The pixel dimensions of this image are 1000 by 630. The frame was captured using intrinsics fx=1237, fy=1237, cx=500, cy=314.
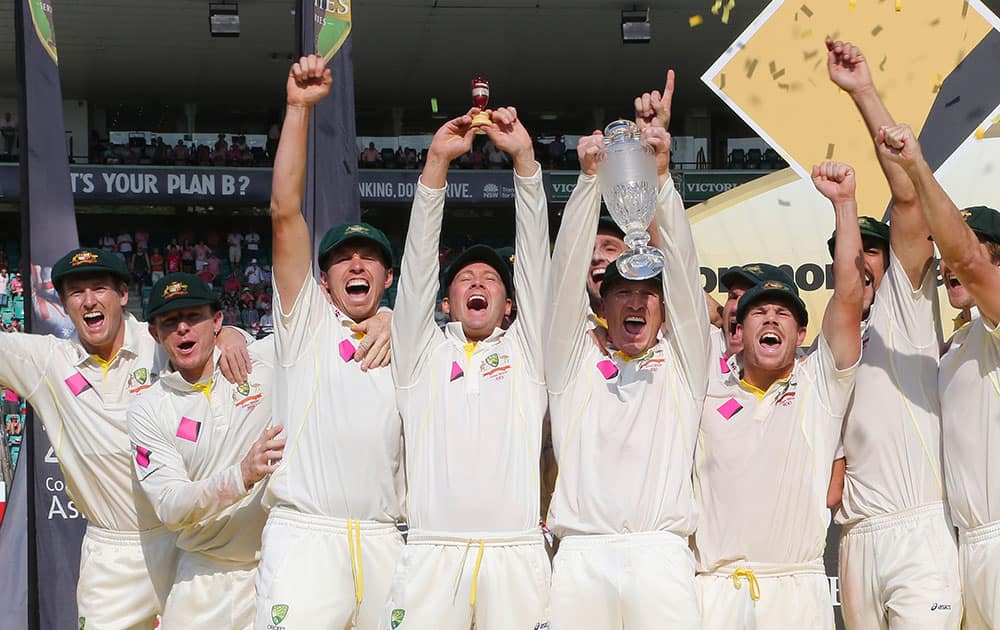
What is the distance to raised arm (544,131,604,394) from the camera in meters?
4.66

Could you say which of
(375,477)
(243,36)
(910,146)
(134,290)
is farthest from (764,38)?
(134,290)

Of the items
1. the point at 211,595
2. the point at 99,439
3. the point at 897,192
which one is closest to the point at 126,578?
the point at 211,595

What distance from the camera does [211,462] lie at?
5535 millimetres

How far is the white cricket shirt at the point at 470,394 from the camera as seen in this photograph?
184 inches

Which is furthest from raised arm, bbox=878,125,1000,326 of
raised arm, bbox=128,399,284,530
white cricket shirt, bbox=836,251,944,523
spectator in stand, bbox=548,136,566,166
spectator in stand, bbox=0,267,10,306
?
spectator in stand, bbox=548,136,566,166

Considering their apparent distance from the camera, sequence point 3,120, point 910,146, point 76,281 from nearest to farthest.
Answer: point 910,146 → point 76,281 → point 3,120

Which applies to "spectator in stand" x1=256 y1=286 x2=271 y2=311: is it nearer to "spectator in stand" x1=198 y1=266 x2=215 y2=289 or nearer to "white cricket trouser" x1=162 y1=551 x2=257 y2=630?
"spectator in stand" x1=198 y1=266 x2=215 y2=289

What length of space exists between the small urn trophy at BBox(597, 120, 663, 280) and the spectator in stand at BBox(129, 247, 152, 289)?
62.5ft

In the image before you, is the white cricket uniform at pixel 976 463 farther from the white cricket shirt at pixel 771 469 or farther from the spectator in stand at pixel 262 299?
the spectator in stand at pixel 262 299

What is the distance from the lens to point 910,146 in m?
4.65

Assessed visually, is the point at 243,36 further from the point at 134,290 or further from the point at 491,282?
the point at 491,282

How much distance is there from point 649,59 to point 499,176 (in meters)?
3.52

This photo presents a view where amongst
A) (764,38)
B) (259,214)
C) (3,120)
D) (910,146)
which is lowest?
(910,146)

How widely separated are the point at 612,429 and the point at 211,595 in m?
2.12
